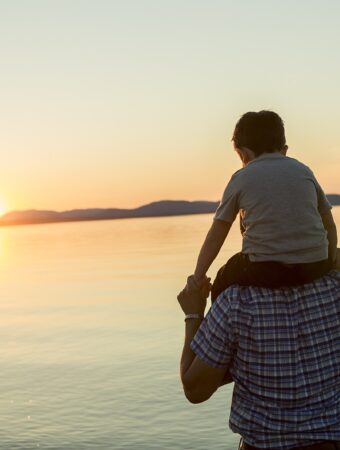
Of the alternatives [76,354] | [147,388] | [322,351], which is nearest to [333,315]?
[322,351]

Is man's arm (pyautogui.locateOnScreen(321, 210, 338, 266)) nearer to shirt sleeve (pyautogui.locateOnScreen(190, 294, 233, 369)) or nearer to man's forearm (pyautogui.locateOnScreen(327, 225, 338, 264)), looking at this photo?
man's forearm (pyautogui.locateOnScreen(327, 225, 338, 264))

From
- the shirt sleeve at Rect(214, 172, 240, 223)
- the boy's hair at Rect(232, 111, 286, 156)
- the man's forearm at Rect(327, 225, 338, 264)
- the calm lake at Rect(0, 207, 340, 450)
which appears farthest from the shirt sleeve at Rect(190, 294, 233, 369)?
the calm lake at Rect(0, 207, 340, 450)

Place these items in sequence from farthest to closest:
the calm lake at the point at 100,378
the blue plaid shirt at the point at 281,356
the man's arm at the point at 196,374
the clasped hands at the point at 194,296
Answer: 1. the calm lake at the point at 100,378
2. the clasped hands at the point at 194,296
3. the man's arm at the point at 196,374
4. the blue plaid shirt at the point at 281,356

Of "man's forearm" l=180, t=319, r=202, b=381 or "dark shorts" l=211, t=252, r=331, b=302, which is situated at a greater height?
"dark shorts" l=211, t=252, r=331, b=302

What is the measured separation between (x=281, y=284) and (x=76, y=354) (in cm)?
1333

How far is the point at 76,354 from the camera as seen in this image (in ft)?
51.0

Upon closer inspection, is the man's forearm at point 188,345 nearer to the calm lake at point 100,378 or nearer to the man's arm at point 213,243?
the man's arm at point 213,243

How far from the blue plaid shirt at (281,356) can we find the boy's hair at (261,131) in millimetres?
470

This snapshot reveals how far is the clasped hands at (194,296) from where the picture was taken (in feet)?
9.04

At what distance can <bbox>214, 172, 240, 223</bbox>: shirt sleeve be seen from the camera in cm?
269

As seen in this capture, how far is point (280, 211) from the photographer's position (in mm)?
2615

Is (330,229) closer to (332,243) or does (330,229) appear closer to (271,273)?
(332,243)

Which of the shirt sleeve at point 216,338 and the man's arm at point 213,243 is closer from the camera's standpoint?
the shirt sleeve at point 216,338

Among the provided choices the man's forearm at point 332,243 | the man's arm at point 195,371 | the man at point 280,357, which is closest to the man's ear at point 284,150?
the man's forearm at point 332,243
